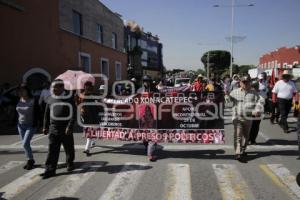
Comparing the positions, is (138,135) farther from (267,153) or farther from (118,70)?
(118,70)

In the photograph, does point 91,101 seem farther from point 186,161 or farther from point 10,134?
point 10,134

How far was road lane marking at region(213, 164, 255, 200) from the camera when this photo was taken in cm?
668

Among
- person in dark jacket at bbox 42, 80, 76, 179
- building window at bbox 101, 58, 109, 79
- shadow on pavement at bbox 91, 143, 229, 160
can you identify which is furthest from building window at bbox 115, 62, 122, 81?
person in dark jacket at bbox 42, 80, 76, 179

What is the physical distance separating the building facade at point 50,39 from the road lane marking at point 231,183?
12.6m

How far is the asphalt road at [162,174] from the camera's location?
22.3 feet

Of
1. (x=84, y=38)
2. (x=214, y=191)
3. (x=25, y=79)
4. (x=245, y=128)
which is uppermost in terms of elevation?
(x=84, y=38)

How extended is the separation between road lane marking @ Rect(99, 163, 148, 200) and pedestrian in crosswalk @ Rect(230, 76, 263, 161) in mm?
2064

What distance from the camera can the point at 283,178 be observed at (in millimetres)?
7660

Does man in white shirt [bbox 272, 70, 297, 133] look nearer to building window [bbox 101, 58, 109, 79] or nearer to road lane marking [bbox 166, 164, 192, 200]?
road lane marking [bbox 166, 164, 192, 200]

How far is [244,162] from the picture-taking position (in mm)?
9008

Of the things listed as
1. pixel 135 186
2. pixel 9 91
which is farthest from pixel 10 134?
pixel 135 186

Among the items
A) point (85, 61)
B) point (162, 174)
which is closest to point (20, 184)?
point (162, 174)

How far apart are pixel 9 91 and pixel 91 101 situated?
25.2 feet

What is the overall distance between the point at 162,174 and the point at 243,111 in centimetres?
238
